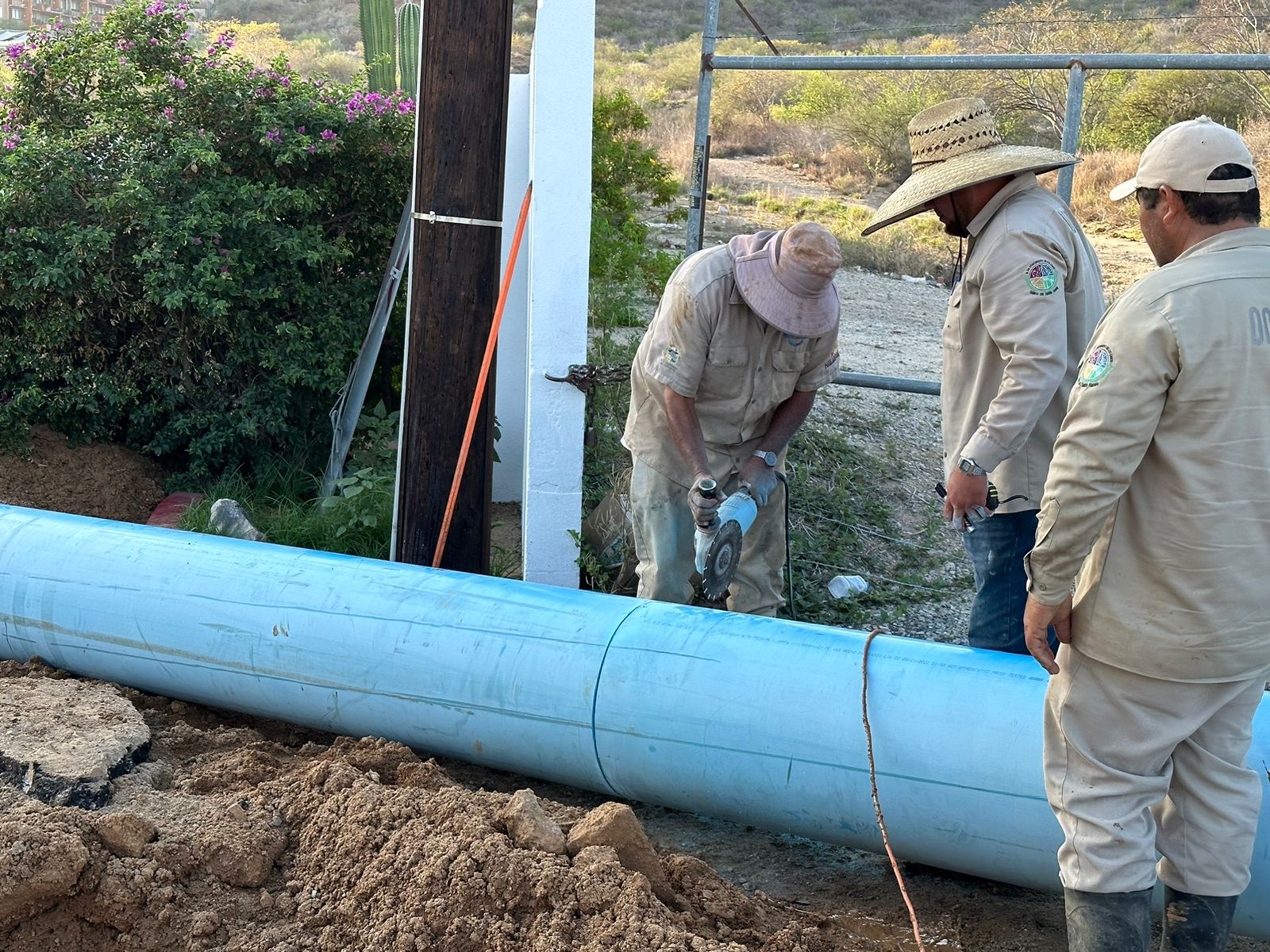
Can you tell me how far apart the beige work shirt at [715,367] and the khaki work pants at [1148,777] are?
177 cm

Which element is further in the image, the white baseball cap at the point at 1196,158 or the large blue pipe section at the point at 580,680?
the large blue pipe section at the point at 580,680

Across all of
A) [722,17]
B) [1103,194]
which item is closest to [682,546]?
[1103,194]

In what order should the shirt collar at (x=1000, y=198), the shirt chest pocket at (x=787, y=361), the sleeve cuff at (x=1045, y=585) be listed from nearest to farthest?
the sleeve cuff at (x=1045, y=585) < the shirt collar at (x=1000, y=198) < the shirt chest pocket at (x=787, y=361)

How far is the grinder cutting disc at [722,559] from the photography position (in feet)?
12.1

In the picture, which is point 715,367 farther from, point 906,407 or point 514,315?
point 906,407

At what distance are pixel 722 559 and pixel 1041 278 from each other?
128 cm

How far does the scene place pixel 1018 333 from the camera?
3066mm

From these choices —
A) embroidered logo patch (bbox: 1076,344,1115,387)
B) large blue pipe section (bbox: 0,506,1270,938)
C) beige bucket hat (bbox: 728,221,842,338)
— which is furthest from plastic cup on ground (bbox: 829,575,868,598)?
embroidered logo patch (bbox: 1076,344,1115,387)

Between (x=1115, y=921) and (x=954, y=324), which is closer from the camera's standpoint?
(x=1115, y=921)

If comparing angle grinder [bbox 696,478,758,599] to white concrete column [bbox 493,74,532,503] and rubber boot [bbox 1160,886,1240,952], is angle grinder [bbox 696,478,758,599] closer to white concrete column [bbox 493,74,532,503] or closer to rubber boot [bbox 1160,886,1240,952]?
rubber boot [bbox 1160,886,1240,952]

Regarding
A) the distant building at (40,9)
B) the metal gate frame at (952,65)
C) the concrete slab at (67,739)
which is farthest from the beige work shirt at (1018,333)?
the distant building at (40,9)

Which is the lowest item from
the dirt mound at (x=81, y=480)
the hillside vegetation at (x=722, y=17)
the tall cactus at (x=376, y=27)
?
the dirt mound at (x=81, y=480)

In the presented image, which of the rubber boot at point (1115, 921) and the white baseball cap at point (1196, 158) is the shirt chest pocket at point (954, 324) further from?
the rubber boot at point (1115, 921)

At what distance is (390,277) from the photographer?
19.8 feet
